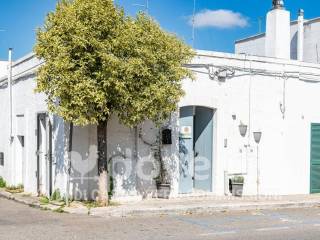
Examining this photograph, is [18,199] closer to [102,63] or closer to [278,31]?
[102,63]

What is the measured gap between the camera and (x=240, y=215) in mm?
12414

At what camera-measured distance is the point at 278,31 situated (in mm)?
17469

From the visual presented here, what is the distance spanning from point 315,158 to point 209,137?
14.0 ft

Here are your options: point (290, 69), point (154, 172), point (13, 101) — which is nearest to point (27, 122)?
point (13, 101)

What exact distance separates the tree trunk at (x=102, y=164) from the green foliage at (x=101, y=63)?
45cm

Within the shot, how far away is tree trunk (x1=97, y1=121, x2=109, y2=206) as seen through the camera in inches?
495

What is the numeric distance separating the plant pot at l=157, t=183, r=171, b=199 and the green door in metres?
5.82

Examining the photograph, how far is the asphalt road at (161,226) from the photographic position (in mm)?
9430

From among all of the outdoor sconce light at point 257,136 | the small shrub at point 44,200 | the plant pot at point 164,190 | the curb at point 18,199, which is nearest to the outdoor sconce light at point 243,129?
the outdoor sconce light at point 257,136

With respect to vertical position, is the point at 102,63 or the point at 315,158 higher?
the point at 102,63

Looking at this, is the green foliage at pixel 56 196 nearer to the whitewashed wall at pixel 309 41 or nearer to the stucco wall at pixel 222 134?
the stucco wall at pixel 222 134

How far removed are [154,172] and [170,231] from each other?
13.8 ft

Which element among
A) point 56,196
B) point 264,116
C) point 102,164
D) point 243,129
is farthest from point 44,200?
point 264,116

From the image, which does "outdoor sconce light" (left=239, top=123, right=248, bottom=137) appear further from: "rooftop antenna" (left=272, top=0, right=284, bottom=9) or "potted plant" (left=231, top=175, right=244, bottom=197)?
"rooftop antenna" (left=272, top=0, right=284, bottom=9)
